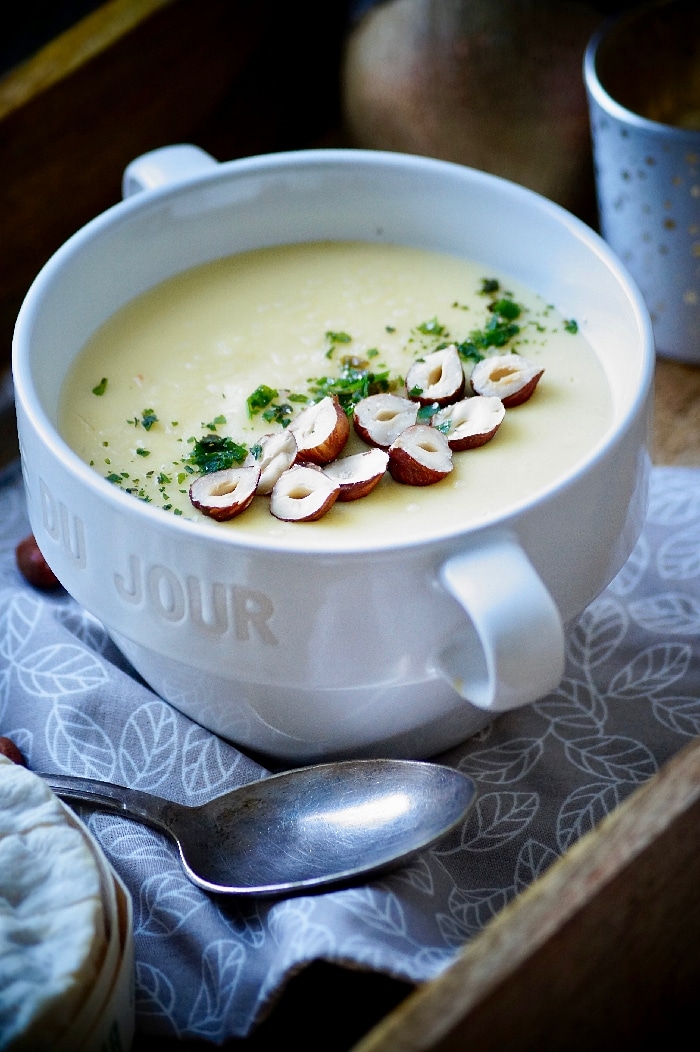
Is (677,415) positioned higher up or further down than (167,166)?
further down

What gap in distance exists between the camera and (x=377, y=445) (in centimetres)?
84

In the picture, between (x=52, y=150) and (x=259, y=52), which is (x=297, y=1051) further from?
(x=259, y=52)

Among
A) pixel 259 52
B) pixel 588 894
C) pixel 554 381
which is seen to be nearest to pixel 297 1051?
pixel 588 894

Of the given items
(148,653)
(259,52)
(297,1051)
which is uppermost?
(259,52)

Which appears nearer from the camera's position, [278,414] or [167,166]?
[278,414]

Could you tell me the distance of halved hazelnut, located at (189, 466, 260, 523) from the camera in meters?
0.78

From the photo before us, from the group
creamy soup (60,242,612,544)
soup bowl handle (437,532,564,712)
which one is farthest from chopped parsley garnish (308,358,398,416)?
soup bowl handle (437,532,564,712)

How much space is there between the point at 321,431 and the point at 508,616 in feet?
0.77

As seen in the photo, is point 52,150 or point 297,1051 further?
point 52,150

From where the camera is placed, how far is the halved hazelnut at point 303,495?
781mm

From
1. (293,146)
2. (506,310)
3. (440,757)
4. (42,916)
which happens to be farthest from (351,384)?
(293,146)

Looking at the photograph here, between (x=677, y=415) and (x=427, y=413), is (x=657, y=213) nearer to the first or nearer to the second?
(x=677, y=415)

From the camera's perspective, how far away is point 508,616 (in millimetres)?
658

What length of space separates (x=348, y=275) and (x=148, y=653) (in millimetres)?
389
